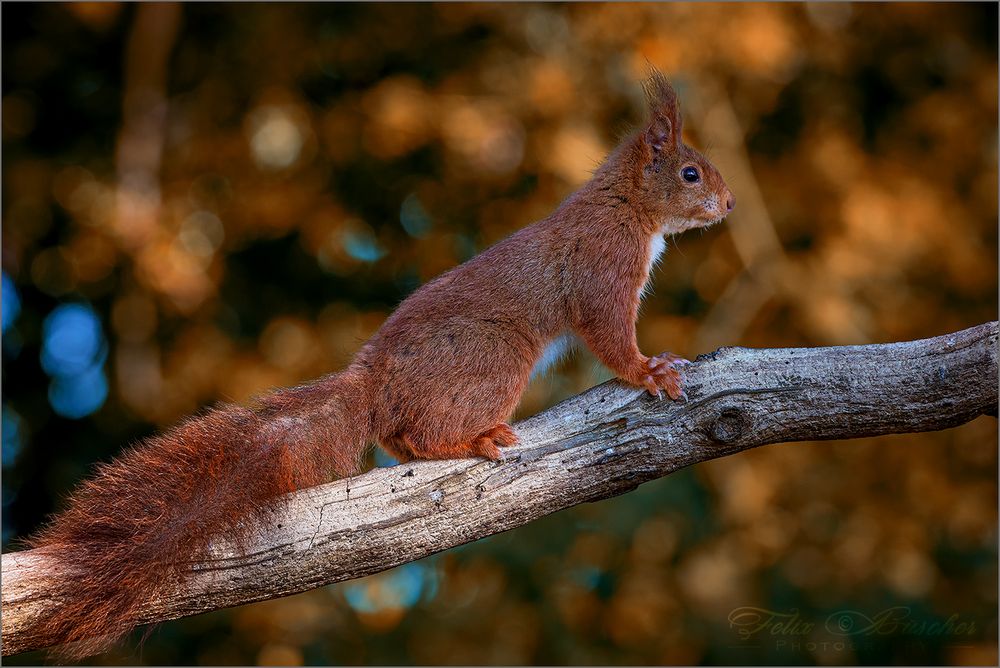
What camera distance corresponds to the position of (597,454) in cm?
264

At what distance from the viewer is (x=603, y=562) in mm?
5383

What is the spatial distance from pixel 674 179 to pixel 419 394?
1.21m

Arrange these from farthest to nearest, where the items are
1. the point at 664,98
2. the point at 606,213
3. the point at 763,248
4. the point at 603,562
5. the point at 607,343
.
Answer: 1. the point at 763,248
2. the point at 603,562
3. the point at 664,98
4. the point at 606,213
5. the point at 607,343

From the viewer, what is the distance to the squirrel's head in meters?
3.41

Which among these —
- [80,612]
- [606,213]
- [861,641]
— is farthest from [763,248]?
[80,612]

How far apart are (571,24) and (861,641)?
3.78 m

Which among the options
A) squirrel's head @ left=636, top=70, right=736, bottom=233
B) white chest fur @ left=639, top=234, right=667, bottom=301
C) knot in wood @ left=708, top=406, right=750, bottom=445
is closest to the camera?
knot in wood @ left=708, top=406, right=750, bottom=445

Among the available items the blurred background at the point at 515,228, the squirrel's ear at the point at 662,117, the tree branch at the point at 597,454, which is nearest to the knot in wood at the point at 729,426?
the tree branch at the point at 597,454

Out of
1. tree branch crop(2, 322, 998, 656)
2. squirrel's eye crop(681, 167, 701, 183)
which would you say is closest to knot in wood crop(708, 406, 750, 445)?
tree branch crop(2, 322, 998, 656)

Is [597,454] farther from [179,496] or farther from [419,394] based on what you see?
[179,496]

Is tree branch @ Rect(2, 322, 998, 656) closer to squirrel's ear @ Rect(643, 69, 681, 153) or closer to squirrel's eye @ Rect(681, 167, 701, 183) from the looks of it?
squirrel's eye @ Rect(681, 167, 701, 183)

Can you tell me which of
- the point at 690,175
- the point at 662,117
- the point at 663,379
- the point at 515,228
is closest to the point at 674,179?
the point at 690,175

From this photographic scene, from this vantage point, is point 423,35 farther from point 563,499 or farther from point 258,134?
point 563,499

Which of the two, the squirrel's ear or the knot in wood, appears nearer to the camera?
the knot in wood
